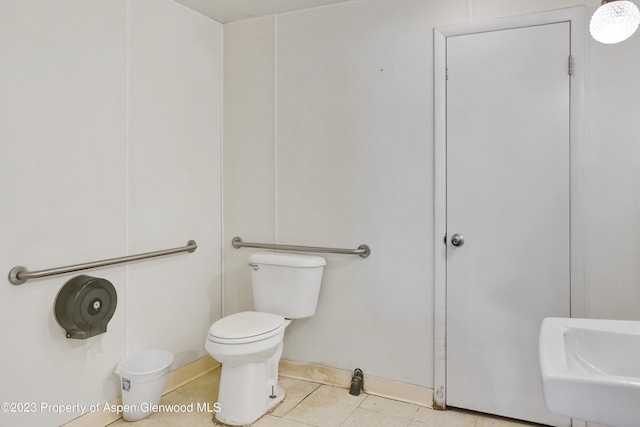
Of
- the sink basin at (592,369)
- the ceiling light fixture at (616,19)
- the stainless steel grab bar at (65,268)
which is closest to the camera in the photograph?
the sink basin at (592,369)

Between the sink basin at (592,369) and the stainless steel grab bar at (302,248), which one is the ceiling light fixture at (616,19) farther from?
the stainless steel grab bar at (302,248)

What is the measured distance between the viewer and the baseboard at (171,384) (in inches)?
81.5

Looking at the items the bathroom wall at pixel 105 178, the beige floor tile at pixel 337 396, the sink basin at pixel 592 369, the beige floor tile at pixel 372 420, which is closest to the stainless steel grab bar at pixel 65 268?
the bathroom wall at pixel 105 178

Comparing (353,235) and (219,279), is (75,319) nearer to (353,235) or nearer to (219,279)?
(219,279)

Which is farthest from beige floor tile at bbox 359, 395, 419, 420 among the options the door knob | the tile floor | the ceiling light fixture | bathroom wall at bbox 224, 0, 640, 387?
the ceiling light fixture

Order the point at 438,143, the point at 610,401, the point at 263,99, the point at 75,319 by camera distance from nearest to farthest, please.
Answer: the point at 610,401 < the point at 75,319 < the point at 438,143 < the point at 263,99

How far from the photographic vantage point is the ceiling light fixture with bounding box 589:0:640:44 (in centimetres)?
129

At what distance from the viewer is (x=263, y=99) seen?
2797mm

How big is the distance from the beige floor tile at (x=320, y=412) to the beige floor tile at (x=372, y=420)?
0.04 m

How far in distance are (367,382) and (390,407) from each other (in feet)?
0.68

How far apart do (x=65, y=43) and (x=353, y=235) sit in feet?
5.56

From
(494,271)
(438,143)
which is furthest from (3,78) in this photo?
(494,271)

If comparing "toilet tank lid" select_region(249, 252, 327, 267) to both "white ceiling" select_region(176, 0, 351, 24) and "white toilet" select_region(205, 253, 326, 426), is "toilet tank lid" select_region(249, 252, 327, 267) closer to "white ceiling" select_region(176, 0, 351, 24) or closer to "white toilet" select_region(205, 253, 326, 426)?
"white toilet" select_region(205, 253, 326, 426)

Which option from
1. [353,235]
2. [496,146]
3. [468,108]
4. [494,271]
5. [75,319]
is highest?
[468,108]
